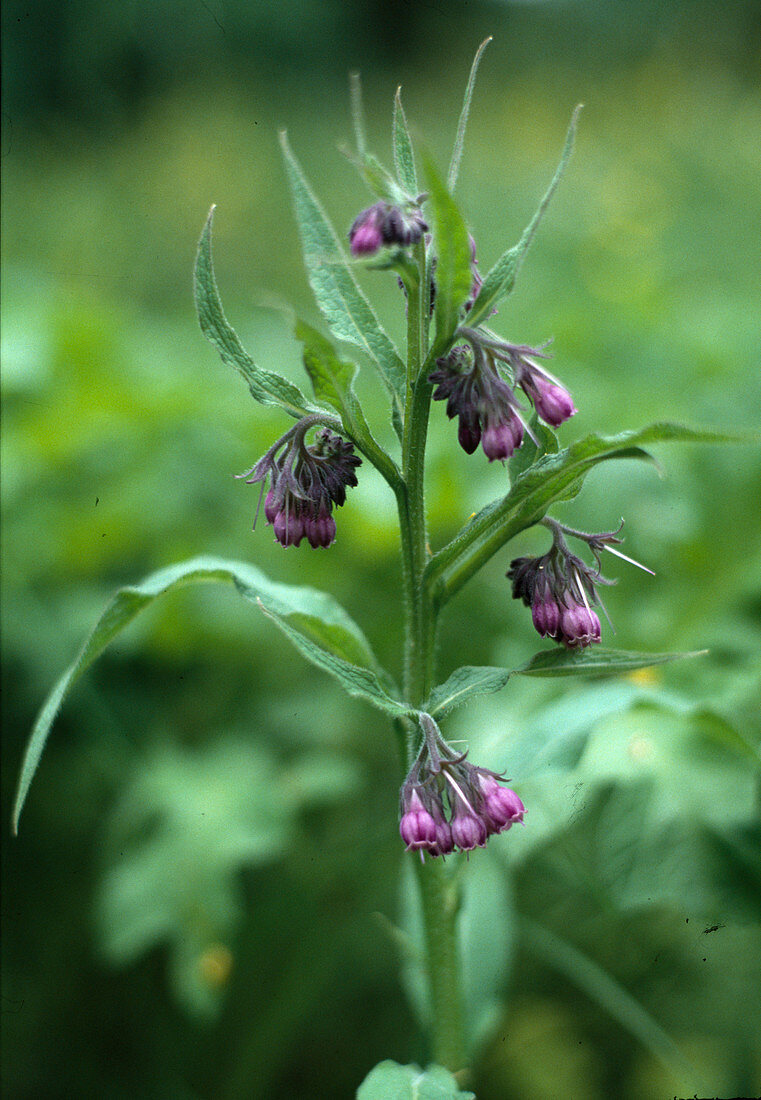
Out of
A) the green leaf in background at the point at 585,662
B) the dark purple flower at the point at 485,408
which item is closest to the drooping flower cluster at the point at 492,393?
the dark purple flower at the point at 485,408

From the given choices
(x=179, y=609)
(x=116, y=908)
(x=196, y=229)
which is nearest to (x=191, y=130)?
(x=196, y=229)

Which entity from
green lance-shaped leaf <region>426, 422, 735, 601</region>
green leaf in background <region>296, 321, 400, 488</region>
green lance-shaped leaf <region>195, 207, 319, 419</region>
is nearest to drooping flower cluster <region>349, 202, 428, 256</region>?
green leaf in background <region>296, 321, 400, 488</region>

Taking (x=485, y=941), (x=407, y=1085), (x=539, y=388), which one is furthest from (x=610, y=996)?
(x=539, y=388)

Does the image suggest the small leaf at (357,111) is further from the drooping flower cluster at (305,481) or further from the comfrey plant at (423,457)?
the drooping flower cluster at (305,481)

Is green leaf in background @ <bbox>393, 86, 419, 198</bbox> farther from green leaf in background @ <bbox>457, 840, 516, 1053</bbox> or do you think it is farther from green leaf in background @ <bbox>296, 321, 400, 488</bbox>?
green leaf in background @ <bbox>457, 840, 516, 1053</bbox>

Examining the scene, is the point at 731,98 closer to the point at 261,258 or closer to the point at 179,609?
the point at 261,258

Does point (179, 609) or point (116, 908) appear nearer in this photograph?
point (116, 908)
